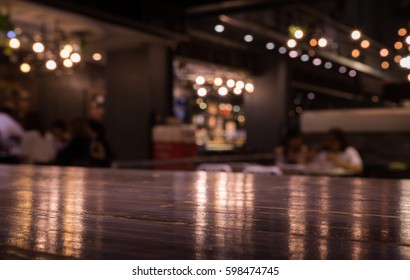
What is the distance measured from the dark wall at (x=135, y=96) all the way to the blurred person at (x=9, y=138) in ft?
10.5

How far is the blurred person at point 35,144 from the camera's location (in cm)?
581

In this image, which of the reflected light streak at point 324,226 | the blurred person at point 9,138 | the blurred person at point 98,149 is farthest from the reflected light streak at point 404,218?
the blurred person at point 9,138

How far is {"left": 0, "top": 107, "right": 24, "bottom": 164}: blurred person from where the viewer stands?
5961 millimetres

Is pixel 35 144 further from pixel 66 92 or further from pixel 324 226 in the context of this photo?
pixel 66 92

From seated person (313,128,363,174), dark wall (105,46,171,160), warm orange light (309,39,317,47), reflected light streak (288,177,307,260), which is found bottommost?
reflected light streak (288,177,307,260)

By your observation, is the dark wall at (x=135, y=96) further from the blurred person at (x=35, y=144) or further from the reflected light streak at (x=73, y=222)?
the reflected light streak at (x=73, y=222)

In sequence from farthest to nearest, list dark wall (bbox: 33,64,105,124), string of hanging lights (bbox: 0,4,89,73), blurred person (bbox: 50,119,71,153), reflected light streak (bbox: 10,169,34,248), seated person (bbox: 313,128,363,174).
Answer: dark wall (bbox: 33,64,105,124)
string of hanging lights (bbox: 0,4,89,73)
blurred person (bbox: 50,119,71,153)
seated person (bbox: 313,128,363,174)
reflected light streak (bbox: 10,169,34,248)

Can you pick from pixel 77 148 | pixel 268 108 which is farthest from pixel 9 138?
pixel 268 108

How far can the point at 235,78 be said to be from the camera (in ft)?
42.1

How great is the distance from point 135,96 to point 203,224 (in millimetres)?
8572

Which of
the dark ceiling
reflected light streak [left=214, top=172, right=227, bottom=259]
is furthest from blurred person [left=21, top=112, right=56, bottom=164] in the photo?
reflected light streak [left=214, top=172, right=227, bottom=259]

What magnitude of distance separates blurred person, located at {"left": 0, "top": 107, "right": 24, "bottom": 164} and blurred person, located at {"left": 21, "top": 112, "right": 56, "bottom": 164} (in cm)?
19

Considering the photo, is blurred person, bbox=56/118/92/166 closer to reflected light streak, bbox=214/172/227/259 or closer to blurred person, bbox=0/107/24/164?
blurred person, bbox=0/107/24/164
